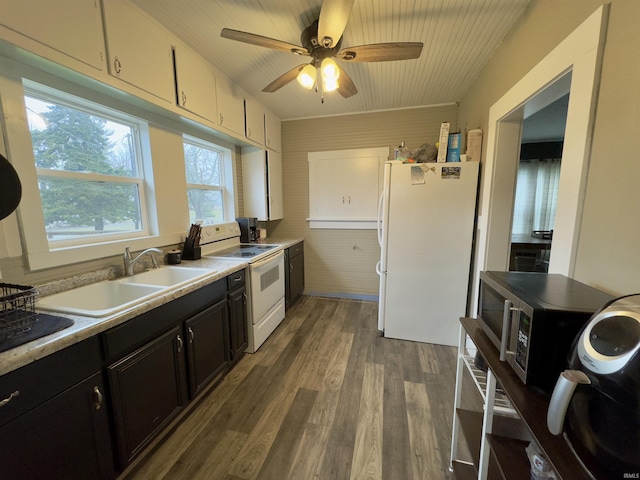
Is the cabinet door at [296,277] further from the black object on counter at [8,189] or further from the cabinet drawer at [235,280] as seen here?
the black object on counter at [8,189]

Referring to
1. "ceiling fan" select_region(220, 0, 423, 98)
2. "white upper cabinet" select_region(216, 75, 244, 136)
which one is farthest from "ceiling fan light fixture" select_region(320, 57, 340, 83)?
"white upper cabinet" select_region(216, 75, 244, 136)

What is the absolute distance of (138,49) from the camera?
5.13 ft

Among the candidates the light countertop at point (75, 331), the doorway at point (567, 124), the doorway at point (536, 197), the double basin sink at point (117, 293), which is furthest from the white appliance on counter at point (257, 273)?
the doorway at point (536, 197)

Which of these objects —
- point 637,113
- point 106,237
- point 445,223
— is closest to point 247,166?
point 106,237

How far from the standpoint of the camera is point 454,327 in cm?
252

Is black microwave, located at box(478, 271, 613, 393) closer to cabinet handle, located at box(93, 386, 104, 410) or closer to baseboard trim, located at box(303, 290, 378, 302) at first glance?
cabinet handle, located at box(93, 386, 104, 410)

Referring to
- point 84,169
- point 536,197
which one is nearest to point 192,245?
point 84,169

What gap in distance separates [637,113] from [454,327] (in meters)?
2.13

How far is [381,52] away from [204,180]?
6.95ft

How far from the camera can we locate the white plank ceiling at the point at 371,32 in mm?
1576

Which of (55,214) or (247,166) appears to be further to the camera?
(247,166)

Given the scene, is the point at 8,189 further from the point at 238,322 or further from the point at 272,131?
the point at 272,131

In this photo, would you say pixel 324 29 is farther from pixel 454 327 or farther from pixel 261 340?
pixel 454 327

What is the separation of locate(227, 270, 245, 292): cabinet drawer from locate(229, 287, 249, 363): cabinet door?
40 mm
